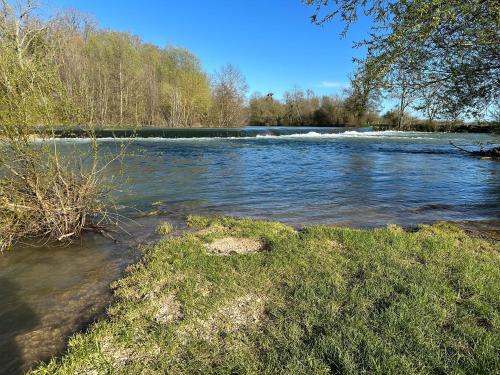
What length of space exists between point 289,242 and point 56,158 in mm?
4854

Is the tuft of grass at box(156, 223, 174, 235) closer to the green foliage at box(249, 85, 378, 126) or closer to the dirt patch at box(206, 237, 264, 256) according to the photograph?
the dirt patch at box(206, 237, 264, 256)

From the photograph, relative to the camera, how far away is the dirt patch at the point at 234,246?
6156mm

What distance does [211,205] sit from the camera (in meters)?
10.6

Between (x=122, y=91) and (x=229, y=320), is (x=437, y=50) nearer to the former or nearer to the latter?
(x=229, y=320)

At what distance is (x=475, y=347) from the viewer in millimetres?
3334

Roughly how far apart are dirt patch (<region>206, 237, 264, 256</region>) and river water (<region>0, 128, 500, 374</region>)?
1.49 m

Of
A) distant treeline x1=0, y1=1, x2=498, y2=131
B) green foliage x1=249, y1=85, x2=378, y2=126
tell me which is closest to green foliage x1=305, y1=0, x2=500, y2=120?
distant treeline x1=0, y1=1, x2=498, y2=131

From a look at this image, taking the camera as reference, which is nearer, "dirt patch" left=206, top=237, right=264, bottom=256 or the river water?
the river water

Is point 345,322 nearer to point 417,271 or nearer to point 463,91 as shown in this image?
point 417,271

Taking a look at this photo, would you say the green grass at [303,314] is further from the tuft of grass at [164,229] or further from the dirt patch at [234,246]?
the tuft of grass at [164,229]

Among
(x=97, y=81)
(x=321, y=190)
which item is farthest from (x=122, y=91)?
(x=321, y=190)

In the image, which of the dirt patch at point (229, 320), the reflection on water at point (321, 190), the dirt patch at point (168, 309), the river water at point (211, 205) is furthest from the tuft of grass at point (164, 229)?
the dirt patch at point (229, 320)

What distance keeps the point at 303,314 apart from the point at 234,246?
263 centimetres

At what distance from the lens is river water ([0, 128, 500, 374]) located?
176 inches
